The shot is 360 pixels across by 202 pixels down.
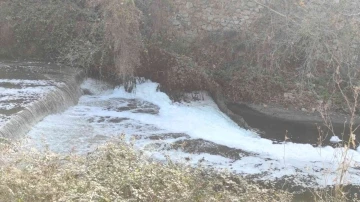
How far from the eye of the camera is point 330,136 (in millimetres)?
9070

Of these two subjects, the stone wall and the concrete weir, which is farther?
the stone wall

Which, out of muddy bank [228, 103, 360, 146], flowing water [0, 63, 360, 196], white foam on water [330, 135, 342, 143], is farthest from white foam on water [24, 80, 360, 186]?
white foam on water [330, 135, 342, 143]

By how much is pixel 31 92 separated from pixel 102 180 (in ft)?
15.6

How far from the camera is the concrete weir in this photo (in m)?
7.00

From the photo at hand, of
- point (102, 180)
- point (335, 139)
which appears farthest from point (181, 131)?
point (102, 180)

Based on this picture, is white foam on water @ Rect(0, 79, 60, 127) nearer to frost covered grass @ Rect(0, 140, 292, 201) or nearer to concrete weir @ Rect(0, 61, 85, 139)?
concrete weir @ Rect(0, 61, 85, 139)

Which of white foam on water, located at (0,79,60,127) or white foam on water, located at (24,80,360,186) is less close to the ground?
white foam on water, located at (0,79,60,127)

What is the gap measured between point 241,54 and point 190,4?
195cm

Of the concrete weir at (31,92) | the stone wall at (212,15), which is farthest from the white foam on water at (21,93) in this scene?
the stone wall at (212,15)

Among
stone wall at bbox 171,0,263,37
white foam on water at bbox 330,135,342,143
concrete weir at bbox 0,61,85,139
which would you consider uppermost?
stone wall at bbox 171,0,263,37

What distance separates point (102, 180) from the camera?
4227mm

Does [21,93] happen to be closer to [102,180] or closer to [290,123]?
[102,180]

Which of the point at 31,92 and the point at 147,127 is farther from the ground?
the point at 31,92

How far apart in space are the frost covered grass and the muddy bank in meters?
4.24
